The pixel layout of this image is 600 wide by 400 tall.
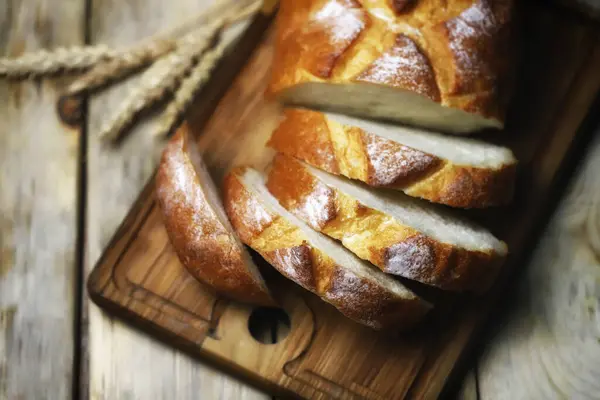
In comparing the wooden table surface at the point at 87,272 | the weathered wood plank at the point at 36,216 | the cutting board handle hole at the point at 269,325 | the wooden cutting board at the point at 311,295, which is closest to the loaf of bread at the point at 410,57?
the wooden cutting board at the point at 311,295

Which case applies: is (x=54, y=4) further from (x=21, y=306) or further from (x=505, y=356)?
(x=505, y=356)

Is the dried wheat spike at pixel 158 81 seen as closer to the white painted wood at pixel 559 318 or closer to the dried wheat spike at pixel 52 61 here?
the dried wheat spike at pixel 52 61

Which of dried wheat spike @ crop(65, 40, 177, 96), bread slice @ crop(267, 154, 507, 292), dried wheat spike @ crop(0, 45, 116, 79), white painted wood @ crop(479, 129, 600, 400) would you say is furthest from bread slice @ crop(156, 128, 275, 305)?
white painted wood @ crop(479, 129, 600, 400)

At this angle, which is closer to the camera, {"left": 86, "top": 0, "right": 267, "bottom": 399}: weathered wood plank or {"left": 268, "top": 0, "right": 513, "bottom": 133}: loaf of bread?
{"left": 268, "top": 0, "right": 513, "bottom": 133}: loaf of bread

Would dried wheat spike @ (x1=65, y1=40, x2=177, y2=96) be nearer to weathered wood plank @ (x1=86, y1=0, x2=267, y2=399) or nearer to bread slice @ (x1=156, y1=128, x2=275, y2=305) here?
weathered wood plank @ (x1=86, y1=0, x2=267, y2=399)

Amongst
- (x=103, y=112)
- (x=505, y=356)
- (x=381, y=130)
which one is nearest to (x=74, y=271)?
(x=103, y=112)

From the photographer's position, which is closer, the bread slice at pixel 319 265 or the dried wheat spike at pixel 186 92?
the bread slice at pixel 319 265

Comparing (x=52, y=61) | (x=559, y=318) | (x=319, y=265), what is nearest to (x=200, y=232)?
(x=319, y=265)
